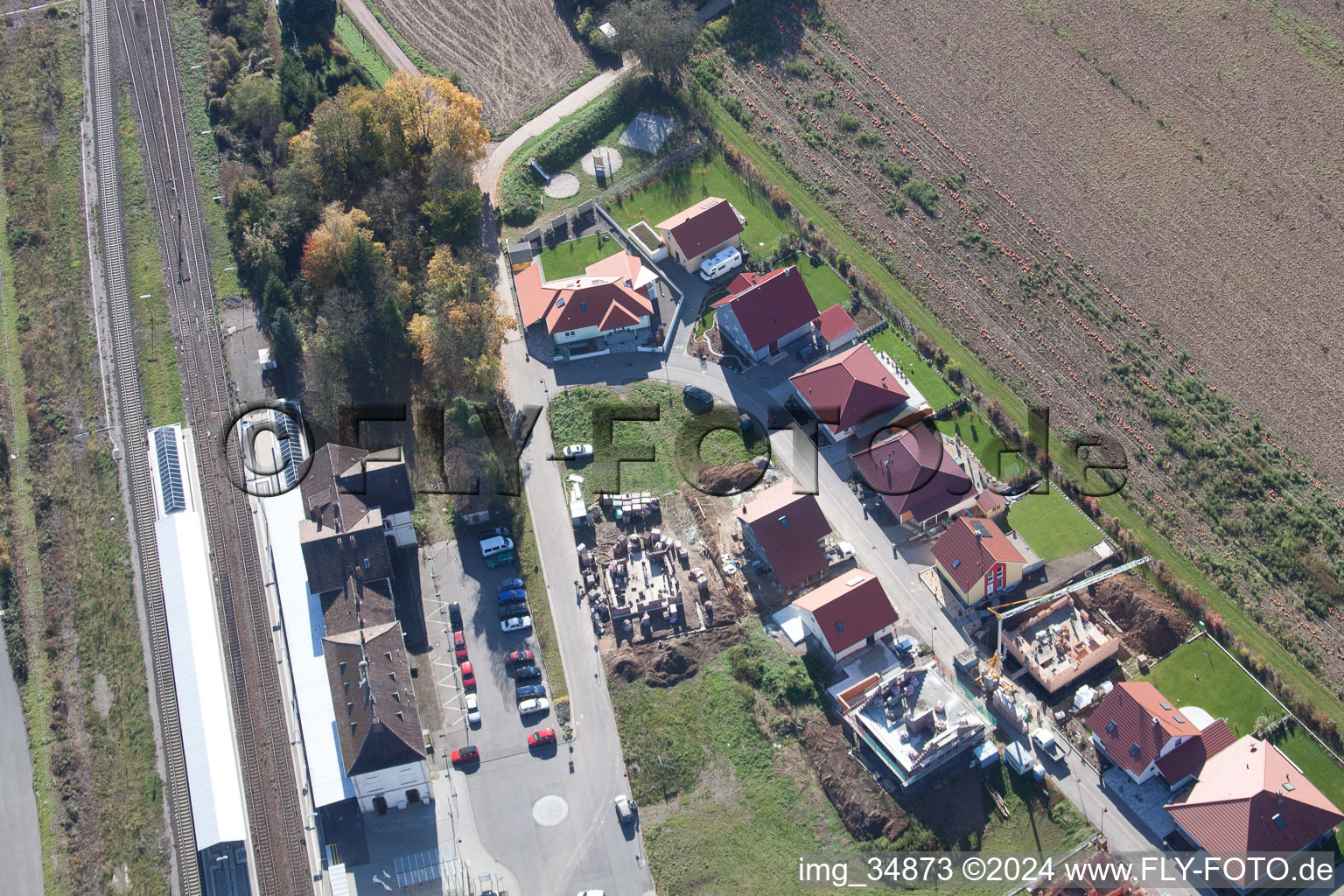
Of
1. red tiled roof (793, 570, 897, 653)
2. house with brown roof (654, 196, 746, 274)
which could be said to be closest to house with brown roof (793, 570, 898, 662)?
red tiled roof (793, 570, 897, 653)

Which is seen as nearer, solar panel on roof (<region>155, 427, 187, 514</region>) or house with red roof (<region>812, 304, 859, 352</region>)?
solar panel on roof (<region>155, 427, 187, 514</region>)

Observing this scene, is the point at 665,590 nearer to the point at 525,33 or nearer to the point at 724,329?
the point at 724,329

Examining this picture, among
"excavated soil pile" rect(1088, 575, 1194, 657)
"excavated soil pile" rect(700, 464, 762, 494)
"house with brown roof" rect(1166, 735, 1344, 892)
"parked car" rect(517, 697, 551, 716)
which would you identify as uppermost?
"excavated soil pile" rect(700, 464, 762, 494)

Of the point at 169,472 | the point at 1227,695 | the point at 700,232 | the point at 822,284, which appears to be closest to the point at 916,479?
the point at 822,284

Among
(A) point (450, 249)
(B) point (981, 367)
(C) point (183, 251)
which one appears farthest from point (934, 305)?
(C) point (183, 251)

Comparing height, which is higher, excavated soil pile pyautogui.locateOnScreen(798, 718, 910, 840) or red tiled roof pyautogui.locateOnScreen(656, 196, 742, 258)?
red tiled roof pyautogui.locateOnScreen(656, 196, 742, 258)

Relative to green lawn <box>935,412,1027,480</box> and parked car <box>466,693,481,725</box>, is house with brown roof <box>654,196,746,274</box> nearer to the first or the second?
green lawn <box>935,412,1027,480</box>

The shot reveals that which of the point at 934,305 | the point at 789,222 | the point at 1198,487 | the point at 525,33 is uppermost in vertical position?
the point at 525,33
